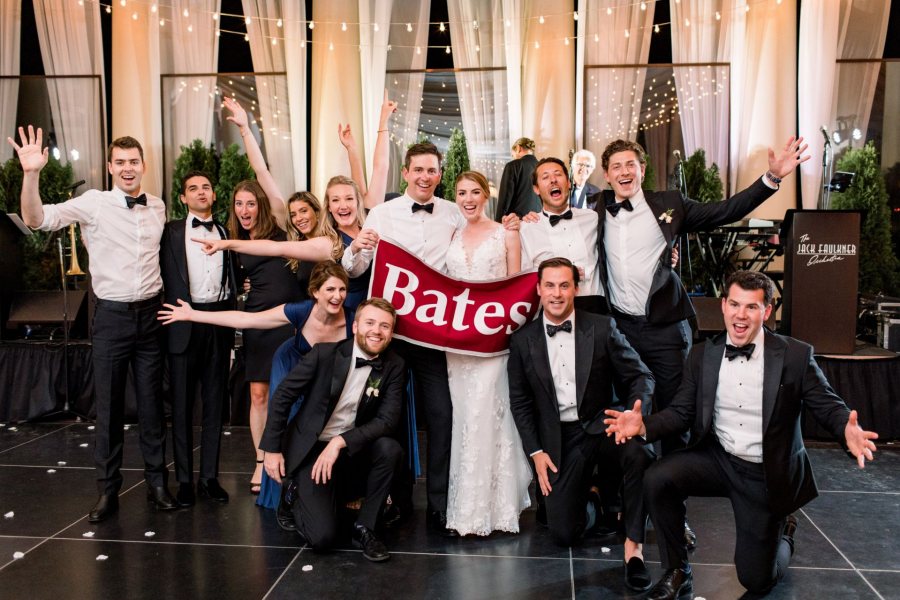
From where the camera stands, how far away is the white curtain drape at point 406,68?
361 inches

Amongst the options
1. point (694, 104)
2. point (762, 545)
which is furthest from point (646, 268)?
point (694, 104)

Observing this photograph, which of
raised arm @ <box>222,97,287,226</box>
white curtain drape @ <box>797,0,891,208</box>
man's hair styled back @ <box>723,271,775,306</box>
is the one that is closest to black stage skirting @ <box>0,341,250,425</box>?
raised arm @ <box>222,97,287,226</box>

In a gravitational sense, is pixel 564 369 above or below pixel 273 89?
below

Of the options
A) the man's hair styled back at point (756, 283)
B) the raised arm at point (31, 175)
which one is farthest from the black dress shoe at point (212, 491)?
the man's hair styled back at point (756, 283)

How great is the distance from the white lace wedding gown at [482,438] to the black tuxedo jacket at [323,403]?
32cm

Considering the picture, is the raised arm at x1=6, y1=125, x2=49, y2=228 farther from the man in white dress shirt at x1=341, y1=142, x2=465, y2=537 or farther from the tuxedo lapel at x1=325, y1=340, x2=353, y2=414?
the tuxedo lapel at x1=325, y1=340, x2=353, y2=414

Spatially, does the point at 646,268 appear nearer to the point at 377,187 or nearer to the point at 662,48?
the point at 377,187

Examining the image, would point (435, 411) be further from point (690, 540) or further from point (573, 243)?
point (690, 540)

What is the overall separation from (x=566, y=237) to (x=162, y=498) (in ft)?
8.31

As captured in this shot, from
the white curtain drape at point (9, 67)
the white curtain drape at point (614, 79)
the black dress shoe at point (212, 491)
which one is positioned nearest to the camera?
the black dress shoe at point (212, 491)

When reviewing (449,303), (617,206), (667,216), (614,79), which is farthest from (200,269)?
(614,79)

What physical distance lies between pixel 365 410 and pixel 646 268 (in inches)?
60.1

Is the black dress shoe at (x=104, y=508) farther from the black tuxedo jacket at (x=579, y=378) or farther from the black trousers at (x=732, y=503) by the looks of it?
the black trousers at (x=732, y=503)

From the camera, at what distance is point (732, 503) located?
3174 mm
